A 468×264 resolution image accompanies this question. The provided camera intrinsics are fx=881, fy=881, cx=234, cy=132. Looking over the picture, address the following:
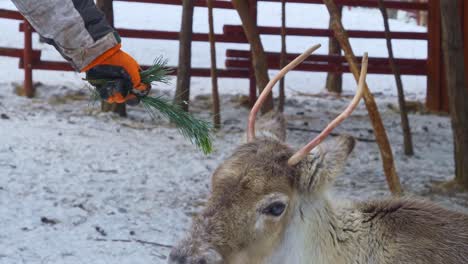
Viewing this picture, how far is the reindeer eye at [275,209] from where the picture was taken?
3302 millimetres

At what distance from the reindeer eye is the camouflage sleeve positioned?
32.7 inches

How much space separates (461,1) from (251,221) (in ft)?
24.1

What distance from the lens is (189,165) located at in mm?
7707

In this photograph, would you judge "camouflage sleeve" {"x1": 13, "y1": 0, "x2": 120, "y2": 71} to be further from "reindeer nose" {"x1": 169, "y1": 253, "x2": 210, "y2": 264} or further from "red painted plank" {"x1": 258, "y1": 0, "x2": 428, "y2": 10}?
"red painted plank" {"x1": 258, "y1": 0, "x2": 428, "y2": 10}

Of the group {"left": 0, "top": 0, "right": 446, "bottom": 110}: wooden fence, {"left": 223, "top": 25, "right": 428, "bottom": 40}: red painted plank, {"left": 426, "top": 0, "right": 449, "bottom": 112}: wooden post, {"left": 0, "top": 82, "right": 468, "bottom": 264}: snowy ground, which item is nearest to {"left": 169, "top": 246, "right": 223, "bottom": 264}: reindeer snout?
{"left": 0, "top": 82, "right": 468, "bottom": 264}: snowy ground

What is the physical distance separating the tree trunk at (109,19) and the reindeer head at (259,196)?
5788mm

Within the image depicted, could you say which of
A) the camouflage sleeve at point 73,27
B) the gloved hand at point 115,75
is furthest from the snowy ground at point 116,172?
the camouflage sleeve at point 73,27

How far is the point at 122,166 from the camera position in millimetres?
7523

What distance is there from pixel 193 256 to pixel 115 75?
28.2 inches

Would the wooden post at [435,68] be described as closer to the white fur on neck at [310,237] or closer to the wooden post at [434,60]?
the wooden post at [434,60]

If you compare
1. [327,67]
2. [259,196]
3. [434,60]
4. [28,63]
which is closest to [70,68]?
[28,63]

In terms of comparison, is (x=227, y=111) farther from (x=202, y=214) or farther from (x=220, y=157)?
(x=202, y=214)

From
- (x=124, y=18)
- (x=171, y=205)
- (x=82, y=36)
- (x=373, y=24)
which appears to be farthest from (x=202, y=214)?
(x=373, y=24)

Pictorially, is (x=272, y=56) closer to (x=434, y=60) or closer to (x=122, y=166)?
(x=434, y=60)
